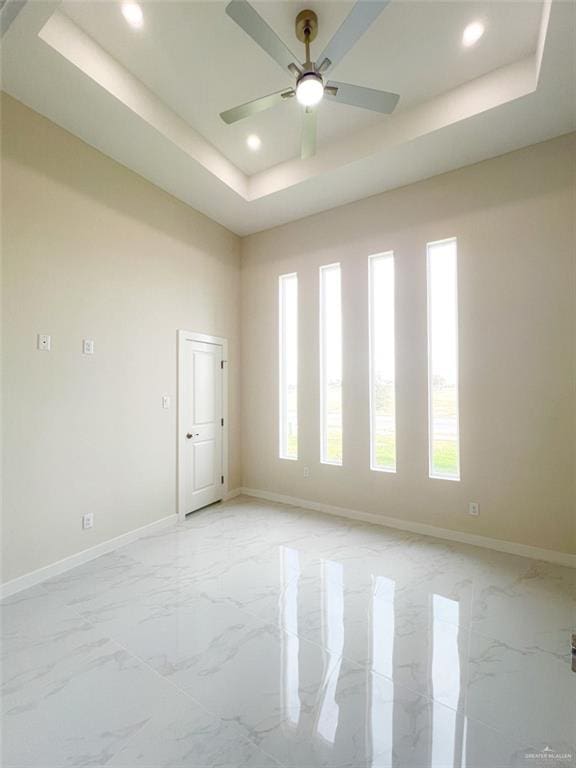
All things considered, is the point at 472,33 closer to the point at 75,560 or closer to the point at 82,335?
the point at 82,335

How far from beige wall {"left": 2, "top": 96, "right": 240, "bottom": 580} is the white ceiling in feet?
1.24

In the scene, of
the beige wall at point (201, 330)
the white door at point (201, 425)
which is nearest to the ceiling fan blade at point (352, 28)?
the beige wall at point (201, 330)

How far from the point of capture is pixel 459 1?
84.4 inches

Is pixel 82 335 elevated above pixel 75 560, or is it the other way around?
pixel 82 335

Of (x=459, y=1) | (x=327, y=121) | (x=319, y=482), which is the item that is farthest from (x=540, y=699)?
(x=327, y=121)

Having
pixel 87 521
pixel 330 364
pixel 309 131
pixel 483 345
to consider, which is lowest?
pixel 87 521

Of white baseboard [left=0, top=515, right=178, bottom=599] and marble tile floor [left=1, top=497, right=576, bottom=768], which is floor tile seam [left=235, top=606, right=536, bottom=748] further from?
white baseboard [left=0, top=515, right=178, bottom=599]

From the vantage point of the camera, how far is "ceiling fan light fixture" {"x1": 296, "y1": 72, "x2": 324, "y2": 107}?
2.06m

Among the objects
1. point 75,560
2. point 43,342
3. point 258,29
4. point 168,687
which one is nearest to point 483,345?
point 258,29

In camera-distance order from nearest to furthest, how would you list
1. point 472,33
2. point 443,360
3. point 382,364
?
1. point 472,33
2. point 443,360
3. point 382,364

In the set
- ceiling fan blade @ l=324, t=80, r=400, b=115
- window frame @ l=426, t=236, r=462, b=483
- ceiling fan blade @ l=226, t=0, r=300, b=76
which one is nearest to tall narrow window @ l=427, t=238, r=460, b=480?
window frame @ l=426, t=236, r=462, b=483

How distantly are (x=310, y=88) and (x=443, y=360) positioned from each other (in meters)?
2.56

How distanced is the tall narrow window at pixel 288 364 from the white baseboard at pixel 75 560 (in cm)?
167

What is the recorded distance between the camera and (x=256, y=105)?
2.29m
